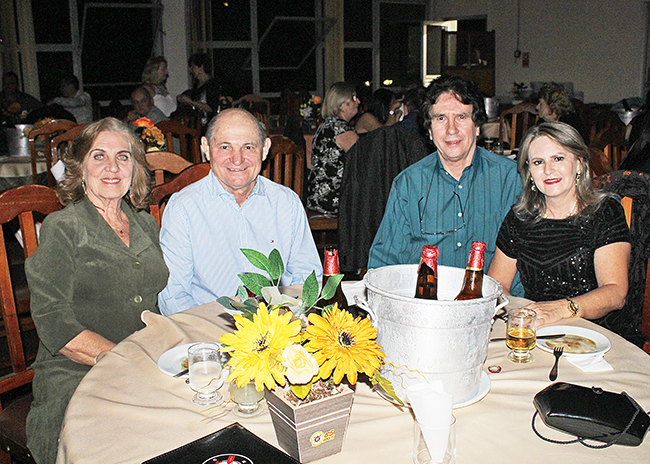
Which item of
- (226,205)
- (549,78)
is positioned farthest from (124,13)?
(226,205)

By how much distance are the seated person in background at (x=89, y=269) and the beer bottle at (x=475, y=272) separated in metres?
1.00

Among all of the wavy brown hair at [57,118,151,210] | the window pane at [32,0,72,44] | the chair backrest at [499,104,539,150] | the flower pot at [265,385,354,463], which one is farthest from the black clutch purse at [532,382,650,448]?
the window pane at [32,0,72,44]

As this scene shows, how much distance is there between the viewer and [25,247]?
1.60m

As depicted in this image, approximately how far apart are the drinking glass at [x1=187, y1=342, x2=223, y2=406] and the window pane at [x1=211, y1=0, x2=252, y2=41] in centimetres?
947

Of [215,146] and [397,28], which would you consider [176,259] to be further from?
[397,28]

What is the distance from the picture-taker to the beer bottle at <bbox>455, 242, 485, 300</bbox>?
1.05 metres

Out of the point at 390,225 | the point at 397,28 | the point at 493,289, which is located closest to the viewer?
the point at 493,289

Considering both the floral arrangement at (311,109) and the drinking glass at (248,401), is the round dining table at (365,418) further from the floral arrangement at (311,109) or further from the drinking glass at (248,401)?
the floral arrangement at (311,109)

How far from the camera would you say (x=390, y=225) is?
2133mm

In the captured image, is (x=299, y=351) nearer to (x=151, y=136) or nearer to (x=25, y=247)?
(x=25, y=247)

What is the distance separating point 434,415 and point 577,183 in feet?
4.09

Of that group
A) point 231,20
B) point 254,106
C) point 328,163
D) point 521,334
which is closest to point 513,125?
point 328,163

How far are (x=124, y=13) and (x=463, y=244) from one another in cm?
882

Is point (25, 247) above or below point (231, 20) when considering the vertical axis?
below
